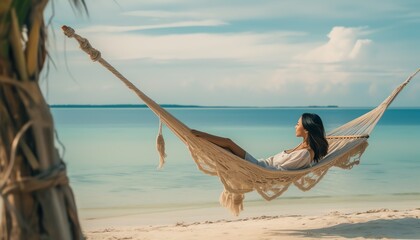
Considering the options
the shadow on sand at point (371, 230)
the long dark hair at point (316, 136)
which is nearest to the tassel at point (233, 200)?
the shadow on sand at point (371, 230)

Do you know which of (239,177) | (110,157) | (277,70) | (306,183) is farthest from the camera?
(277,70)

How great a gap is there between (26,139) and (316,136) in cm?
270

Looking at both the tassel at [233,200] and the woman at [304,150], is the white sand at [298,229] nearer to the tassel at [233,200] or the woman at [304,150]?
the tassel at [233,200]

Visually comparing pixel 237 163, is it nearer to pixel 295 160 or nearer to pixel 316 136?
pixel 295 160

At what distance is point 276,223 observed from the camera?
4.62m

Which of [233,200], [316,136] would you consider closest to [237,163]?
[233,200]

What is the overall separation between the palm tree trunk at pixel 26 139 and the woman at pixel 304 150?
235cm

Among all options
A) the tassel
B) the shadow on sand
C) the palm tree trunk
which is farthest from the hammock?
the palm tree trunk

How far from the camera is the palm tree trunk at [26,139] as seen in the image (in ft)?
4.75

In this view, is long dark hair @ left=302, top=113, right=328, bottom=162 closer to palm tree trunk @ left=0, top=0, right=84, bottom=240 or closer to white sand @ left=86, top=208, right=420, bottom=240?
white sand @ left=86, top=208, right=420, bottom=240

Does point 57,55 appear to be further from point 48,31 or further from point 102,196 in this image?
point 102,196

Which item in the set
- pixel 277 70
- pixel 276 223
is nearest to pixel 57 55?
pixel 276 223

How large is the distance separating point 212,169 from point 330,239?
27.9 inches

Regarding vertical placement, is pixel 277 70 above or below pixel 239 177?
above
